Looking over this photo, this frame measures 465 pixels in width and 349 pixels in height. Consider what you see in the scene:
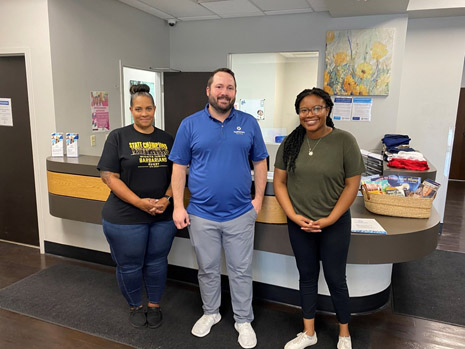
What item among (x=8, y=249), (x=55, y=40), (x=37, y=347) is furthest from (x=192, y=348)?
(x=55, y=40)

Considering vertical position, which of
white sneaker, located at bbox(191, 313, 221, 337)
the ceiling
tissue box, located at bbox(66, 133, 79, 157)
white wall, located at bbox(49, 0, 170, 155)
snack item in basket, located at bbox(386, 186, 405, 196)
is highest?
the ceiling

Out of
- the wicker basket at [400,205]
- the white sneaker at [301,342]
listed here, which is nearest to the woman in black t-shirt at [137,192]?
the white sneaker at [301,342]

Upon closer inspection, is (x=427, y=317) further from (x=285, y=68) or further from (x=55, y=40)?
(x=55, y=40)

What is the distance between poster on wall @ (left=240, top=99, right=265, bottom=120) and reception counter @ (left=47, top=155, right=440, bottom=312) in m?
2.46

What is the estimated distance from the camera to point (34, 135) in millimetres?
3338

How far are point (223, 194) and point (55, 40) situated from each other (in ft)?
7.49

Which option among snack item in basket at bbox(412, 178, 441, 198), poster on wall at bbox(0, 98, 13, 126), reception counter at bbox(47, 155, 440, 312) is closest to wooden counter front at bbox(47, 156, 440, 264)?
reception counter at bbox(47, 155, 440, 312)

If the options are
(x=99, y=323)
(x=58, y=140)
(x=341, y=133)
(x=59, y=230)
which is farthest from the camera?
(x=59, y=230)

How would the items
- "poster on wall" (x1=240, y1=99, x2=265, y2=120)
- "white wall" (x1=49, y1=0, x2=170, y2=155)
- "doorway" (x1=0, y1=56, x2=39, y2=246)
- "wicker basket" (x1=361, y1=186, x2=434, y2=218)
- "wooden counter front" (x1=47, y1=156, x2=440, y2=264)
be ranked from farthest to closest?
"poster on wall" (x1=240, y1=99, x2=265, y2=120)
"doorway" (x1=0, y1=56, x2=39, y2=246)
"white wall" (x1=49, y1=0, x2=170, y2=155)
"wicker basket" (x1=361, y1=186, x2=434, y2=218)
"wooden counter front" (x1=47, y1=156, x2=440, y2=264)

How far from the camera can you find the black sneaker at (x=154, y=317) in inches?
91.8

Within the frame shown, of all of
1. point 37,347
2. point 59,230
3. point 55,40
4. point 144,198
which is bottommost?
point 37,347

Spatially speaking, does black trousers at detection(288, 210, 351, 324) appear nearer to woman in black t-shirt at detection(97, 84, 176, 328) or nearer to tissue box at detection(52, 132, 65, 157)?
woman in black t-shirt at detection(97, 84, 176, 328)

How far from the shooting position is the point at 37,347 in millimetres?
2146

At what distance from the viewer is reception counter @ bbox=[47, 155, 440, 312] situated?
2061 mm
